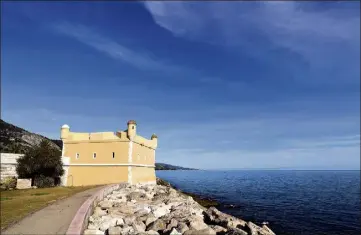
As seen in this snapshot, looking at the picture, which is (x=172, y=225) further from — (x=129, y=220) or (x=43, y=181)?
(x=43, y=181)

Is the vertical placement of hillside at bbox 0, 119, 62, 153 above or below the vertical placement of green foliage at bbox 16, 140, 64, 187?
above

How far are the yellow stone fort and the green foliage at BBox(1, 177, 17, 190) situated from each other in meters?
5.04

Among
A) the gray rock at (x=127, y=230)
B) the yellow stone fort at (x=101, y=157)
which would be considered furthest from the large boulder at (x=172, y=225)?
the yellow stone fort at (x=101, y=157)

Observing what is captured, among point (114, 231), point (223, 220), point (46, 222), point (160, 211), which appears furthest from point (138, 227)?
point (223, 220)

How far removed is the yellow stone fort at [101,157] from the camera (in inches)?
1203

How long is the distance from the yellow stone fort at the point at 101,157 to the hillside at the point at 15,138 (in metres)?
24.2

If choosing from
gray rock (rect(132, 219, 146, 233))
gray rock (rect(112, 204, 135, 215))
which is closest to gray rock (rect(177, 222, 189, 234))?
gray rock (rect(132, 219, 146, 233))

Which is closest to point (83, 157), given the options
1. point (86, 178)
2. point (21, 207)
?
point (86, 178)

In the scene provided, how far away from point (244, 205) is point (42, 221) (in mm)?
32524

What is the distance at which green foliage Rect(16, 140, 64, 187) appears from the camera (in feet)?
92.6

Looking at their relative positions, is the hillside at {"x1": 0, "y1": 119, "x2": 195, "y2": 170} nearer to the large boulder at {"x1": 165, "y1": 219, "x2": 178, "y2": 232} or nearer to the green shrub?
the green shrub

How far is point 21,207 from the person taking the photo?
15.8 metres

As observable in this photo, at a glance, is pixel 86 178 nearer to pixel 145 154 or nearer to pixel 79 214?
pixel 145 154

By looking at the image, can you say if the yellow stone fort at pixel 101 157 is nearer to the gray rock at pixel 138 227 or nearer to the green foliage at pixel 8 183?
the green foliage at pixel 8 183
